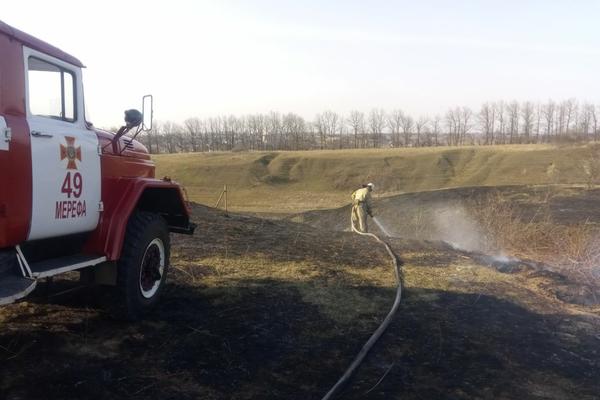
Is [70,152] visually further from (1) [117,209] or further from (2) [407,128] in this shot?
(2) [407,128]

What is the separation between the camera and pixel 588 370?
4766mm

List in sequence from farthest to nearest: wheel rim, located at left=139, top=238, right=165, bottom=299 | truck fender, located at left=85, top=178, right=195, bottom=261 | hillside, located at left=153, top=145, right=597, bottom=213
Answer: hillside, located at left=153, top=145, right=597, bottom=213, wheel rim, located at left=139, top=238, right=165, bottom=299, truck fender, located at left=85, top=178, right=195, bottom=261

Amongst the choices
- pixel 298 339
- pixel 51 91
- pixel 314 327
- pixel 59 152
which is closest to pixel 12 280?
pixel 59 152

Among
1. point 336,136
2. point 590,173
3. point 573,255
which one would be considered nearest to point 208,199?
point 590,173

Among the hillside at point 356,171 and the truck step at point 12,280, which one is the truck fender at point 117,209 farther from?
the hillside at point 356,171

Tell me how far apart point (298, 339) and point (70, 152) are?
8.72 ft

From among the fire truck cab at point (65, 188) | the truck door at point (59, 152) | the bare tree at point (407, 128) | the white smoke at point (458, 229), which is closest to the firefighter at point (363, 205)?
the white smoke at point (458, 229)

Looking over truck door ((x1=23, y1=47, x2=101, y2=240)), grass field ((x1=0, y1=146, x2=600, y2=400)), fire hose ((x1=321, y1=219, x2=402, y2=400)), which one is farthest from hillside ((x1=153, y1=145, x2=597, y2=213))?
truck door ((x1=23, y1=47, x2=101, y2=240))

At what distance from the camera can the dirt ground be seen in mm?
4148

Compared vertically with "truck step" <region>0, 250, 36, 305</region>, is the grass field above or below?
below

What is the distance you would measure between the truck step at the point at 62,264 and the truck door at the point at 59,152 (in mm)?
226

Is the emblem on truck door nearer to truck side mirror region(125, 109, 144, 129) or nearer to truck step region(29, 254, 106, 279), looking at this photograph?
truck side mirror region(125, 109, 144, 129)

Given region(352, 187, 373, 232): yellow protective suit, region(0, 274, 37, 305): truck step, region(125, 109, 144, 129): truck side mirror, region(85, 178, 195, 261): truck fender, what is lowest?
region(352, 187, 373, 232): yellow protective suit

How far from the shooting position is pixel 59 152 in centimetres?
439
